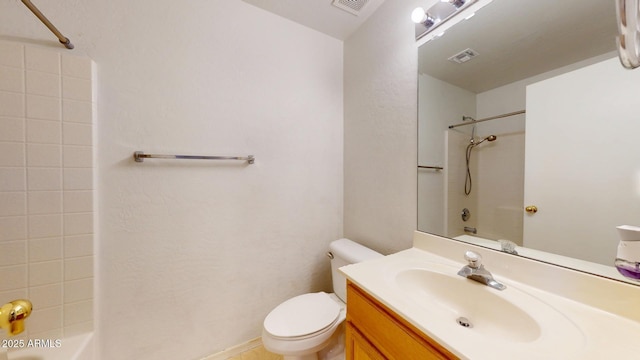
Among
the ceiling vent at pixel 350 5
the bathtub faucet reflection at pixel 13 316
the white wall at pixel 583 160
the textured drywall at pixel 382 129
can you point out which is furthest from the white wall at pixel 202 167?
the white wall at pixel 583 160

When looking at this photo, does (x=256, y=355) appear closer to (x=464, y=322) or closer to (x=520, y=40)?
(x=464, y=322)

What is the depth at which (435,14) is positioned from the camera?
1.04 m

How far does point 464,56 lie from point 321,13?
933 mm

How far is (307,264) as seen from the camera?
158cm

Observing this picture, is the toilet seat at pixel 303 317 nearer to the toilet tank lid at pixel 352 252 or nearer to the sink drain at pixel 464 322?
the toilet tank lid at pixel 352 252

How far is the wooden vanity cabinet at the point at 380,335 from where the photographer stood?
552 mm

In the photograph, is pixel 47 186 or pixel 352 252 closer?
pixel 47 186


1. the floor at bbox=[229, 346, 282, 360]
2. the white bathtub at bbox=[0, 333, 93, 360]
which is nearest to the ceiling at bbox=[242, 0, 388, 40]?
the white bathtub at bbox=[0, 333, 93, 360]

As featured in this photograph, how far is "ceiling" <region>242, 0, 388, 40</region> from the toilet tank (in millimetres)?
1520

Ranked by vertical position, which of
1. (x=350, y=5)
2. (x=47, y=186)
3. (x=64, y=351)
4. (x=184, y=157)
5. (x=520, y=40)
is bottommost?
(x=64, y=351)

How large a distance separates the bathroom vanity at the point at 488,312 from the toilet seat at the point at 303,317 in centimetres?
27

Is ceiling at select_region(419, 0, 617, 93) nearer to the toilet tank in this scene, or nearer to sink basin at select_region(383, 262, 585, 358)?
sink basin at select_region(383, 262, 585, 358)

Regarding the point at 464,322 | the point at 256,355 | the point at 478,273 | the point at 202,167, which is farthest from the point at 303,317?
the point at 202,167

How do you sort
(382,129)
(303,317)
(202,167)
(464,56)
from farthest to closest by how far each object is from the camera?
(382,129)
(202,167)
(303,317)
(464,56)
